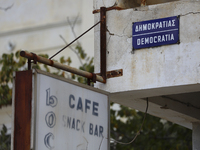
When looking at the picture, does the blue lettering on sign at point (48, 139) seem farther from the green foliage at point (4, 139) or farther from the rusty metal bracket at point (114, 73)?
the green foliage at point (4, 139)

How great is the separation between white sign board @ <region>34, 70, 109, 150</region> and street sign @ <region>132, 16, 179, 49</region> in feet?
2.73

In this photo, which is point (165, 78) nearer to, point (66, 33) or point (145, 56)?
point (145, 56)

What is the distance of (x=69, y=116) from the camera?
20.3 ft

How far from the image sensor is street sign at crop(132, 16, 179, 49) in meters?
6.88

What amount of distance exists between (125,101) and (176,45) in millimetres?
1274

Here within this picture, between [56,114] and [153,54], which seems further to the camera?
[153,54]

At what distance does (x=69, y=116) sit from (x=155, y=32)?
5.37 ft

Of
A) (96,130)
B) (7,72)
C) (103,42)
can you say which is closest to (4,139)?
(7,72)

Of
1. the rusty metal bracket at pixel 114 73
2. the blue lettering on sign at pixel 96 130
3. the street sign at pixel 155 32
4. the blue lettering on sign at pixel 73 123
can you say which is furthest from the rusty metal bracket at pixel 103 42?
the blue lettering on sign at pixel 73 123

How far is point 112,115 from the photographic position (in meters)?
13.7

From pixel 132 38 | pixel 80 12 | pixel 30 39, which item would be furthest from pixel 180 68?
pixel 30 39

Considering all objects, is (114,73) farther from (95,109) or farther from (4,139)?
(4,139)

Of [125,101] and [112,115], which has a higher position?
[125,101]

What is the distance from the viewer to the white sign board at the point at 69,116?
5824 millimetres
